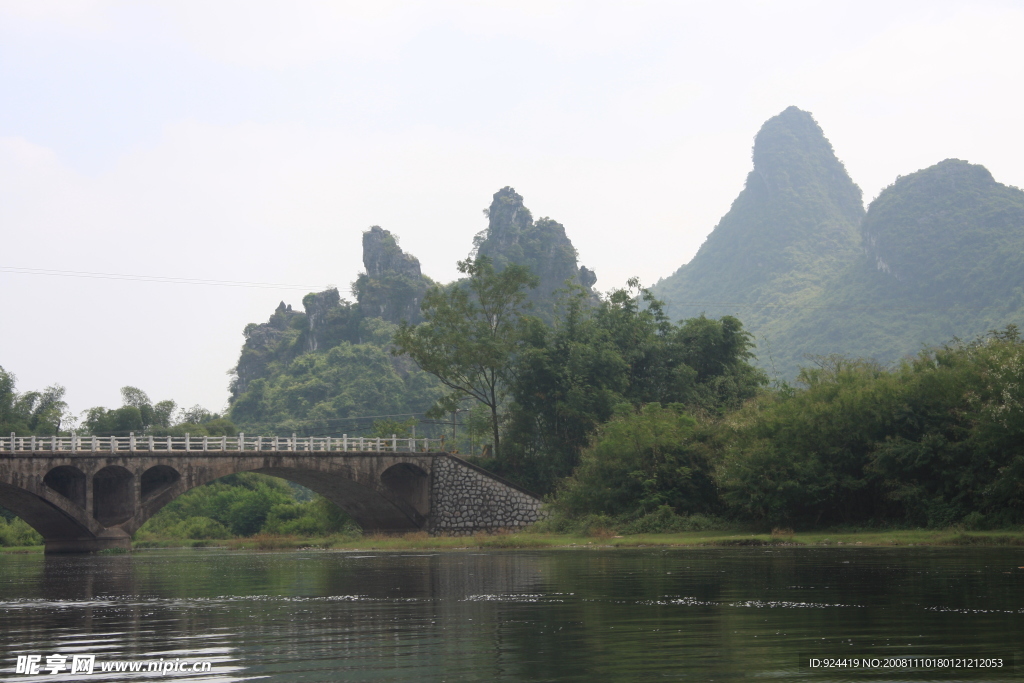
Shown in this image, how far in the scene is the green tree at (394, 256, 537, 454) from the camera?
6569 cm

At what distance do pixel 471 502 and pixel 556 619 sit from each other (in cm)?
4678

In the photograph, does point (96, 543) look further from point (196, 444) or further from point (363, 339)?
point (363, 339)

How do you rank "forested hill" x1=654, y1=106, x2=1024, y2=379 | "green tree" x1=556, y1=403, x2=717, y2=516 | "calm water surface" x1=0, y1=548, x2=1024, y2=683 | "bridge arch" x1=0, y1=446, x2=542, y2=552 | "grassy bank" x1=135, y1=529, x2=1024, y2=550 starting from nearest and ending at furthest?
"calm water surface" x1=0, y1=548, x2=1024, y2=683 → "grassy bank" x1=135, y1=529, x2=1024, y2=550 → "green tree" x1=556, y1=403, x2=717, y2=516 → "bridge arch" x1=0, y1=446, x2=542, y2=552 → "forested hill" x1=654, y1=106, x2=1024, y2=379

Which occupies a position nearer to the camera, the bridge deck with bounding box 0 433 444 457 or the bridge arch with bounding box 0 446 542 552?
the bridge arch with bounding box 0 446 542 552

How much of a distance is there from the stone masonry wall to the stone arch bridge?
0.06m

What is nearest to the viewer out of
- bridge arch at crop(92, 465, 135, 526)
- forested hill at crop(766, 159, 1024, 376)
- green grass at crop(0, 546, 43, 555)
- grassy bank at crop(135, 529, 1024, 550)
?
grassy bank at crop(135, 529, 1024, 550)

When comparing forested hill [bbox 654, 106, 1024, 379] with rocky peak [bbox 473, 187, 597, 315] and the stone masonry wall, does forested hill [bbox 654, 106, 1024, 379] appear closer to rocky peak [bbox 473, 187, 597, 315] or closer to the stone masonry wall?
rocky peak [bbox 473, 187, 597, 315]

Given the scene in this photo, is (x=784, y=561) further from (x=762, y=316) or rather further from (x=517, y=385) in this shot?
(x=762, y=316)

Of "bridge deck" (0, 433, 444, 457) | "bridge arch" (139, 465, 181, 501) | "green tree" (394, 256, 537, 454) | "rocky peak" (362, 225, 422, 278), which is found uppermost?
"rocky peak" (362, 225, 422, 278)

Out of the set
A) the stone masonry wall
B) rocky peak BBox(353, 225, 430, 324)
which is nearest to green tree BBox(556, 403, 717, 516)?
the stone masonry wall

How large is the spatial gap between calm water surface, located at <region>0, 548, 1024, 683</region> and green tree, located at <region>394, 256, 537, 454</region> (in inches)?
1328

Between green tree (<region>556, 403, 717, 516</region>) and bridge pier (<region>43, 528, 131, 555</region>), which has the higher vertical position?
green tree (<region>556, 403, 717, 516</region>)

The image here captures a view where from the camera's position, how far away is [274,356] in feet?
511

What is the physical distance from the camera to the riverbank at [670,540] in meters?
35.3
